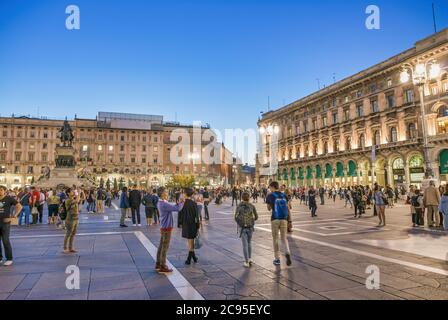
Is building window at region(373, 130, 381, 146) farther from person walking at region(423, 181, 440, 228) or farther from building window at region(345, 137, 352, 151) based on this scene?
person walking at region(423, 181, 440, 228)

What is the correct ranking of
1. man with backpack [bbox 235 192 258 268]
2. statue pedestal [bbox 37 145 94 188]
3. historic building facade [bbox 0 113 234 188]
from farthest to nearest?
historic building facade [bbox 0 113 234 188]
statue pedestal [bbox 37 145 94 188]
man with backpack [bbox 235 192 258 268]

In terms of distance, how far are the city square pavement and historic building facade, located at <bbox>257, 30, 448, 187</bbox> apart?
16.0 m

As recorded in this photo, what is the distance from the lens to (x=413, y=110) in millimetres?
35469

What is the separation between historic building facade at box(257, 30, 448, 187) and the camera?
107ft

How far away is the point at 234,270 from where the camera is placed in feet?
20.2

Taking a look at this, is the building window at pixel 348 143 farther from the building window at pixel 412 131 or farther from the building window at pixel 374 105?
the building window at pixel 412 131

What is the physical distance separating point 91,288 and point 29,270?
2.15 metres

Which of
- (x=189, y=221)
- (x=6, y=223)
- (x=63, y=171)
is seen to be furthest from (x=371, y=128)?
(x=6, y=223)

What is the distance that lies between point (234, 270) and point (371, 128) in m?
41.3

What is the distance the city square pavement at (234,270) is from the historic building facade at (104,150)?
6372 cm

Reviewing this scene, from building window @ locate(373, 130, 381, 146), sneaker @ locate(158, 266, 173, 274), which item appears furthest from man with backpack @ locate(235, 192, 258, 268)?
building window @ locate(373, 130, 381, 146)

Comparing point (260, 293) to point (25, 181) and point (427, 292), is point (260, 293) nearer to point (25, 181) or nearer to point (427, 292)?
point (427, 292)
